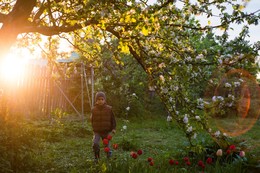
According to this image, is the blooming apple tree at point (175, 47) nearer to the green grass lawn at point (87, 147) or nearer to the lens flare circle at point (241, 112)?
the green grass lawn at point (87, 147)

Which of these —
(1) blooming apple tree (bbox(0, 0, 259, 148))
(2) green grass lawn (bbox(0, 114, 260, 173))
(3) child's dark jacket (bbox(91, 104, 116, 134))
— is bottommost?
(2) green grass lawn (bbox(0, 114, 260, 173))

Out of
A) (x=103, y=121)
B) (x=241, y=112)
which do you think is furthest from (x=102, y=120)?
(x=241, y=112)

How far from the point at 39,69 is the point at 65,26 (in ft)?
24.5

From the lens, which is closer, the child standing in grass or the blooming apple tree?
the blooming apple tree

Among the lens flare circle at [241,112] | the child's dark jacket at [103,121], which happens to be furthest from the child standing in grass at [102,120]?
the lens flare circle at [241,112]

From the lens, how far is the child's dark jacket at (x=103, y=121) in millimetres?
7523

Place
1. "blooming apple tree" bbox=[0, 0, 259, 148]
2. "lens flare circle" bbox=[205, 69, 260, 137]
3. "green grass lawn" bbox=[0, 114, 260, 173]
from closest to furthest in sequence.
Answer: "blooming apple tree" bbox=[0, 0, 259, 148] → "green grass lawn" bbox=[0, 114, 260, 173] → "lens flare circle" bbox=[205, 69, 260, 137]

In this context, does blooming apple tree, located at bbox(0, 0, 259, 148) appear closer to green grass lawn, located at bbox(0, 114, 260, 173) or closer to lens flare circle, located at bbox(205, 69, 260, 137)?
green grass lawn, located at bbox(0, 114, 260, 173)

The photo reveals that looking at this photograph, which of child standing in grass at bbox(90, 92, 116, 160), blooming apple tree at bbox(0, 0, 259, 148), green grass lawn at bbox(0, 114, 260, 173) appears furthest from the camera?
child standing in grass at bbox(90, 92, 116, 160)

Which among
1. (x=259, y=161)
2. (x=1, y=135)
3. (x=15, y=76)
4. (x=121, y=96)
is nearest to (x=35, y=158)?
(x=1, y=135)

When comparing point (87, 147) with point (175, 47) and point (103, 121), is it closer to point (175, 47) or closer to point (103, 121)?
point (103, 121)

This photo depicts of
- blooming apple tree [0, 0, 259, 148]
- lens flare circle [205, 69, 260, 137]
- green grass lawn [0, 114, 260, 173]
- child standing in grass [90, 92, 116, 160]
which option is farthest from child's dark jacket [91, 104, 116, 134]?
lens flare circle [205, 69, 260, 137]

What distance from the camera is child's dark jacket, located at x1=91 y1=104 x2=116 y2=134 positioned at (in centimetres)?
752

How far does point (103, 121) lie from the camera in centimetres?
753
